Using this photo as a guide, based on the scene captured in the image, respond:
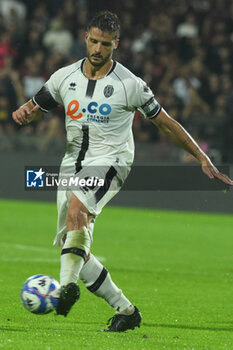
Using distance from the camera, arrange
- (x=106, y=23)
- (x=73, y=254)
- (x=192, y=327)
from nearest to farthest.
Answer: (x=73, y=254) < (x=106, y=23) < (x=192, y=327)

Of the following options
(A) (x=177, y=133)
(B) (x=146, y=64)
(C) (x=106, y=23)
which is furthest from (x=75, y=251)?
(B) (x=146, y=64)

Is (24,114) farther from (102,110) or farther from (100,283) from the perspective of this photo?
(100,283)

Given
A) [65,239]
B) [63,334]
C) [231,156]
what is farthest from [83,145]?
[231,156]

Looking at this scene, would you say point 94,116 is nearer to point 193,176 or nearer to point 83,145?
point 83,145

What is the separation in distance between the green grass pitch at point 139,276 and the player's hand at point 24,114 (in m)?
1.53

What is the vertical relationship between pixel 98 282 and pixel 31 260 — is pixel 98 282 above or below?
above

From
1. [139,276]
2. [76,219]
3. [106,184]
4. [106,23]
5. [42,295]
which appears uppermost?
[106,23]

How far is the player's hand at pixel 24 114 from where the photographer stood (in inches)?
277

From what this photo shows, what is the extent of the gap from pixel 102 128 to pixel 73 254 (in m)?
1.01

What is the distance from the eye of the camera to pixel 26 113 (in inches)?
279

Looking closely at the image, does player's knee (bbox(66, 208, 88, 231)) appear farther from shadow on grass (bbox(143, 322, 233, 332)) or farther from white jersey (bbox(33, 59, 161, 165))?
shadow on grass (bbox(143, 322, 233, 332))

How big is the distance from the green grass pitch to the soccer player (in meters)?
0.43

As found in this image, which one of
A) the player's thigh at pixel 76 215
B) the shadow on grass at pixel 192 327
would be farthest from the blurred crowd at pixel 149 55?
the player's thigh at pixel 76 215

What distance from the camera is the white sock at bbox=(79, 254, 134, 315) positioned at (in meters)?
6.82
